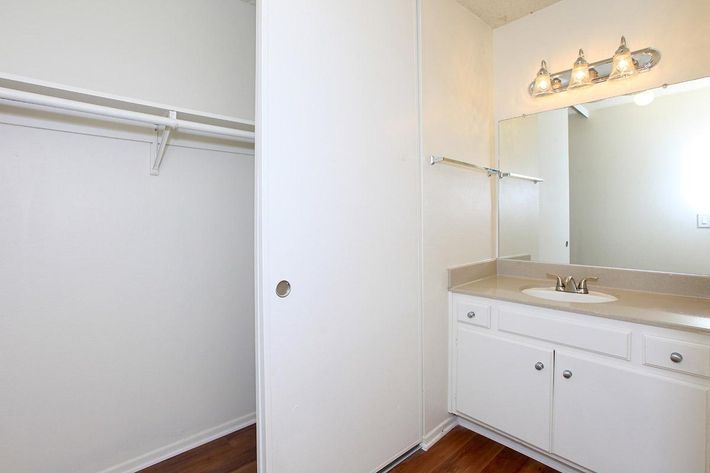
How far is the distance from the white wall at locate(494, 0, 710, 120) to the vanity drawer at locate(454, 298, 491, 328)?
129 centimetres

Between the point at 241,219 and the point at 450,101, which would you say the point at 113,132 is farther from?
the point at 450,101

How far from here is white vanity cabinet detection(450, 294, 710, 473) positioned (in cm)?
124

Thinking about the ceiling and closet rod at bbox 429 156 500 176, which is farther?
the ceiling

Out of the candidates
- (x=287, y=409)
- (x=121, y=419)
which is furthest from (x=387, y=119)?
(x=121, y=419)

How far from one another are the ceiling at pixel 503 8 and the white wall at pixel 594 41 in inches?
1.9

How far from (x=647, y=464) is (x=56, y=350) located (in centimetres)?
240

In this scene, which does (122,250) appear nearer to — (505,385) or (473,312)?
(473,312)

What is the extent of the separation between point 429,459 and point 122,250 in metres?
1.78

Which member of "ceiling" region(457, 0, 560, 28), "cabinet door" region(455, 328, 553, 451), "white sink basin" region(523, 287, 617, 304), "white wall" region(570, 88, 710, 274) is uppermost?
"ceiling" region(457, 0, 560, 28)

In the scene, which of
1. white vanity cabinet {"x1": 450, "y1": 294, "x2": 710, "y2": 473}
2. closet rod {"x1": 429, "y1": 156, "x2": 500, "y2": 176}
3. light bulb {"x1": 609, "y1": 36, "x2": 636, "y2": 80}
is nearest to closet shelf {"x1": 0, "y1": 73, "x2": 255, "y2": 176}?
closet rod {"x1": 429, "y1": 156, "x2": 500, "y2": 176}

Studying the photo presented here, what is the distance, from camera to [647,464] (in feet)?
4.27

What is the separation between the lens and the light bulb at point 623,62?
1.75 meters

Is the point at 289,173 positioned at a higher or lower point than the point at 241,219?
higher

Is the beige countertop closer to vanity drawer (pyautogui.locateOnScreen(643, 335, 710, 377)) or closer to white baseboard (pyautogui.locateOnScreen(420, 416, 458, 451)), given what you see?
vanity drawer (pyautogui.locateOnScreen(643, 335, 710, 377))
